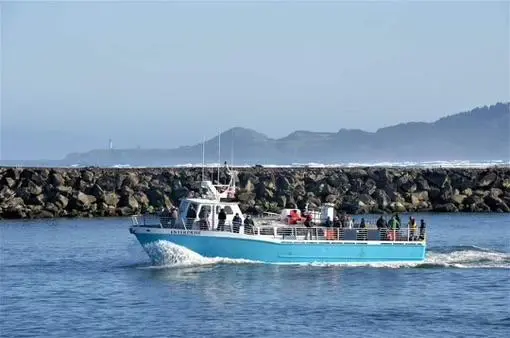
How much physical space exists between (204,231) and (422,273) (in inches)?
335

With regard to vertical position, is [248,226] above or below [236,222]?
below

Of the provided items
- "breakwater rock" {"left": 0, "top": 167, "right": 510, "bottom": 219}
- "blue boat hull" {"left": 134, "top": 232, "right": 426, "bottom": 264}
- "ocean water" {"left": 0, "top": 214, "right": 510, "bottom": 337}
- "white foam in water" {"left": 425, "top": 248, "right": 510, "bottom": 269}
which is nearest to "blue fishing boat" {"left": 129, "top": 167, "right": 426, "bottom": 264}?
"blue boat hull" {"left": 134, "top": 232, "right": 426, "bottom": 264}

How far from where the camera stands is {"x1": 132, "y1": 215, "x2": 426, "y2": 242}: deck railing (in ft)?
136

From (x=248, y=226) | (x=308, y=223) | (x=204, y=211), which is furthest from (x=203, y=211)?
(x=308, y=223)

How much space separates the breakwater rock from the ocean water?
14.2 metres

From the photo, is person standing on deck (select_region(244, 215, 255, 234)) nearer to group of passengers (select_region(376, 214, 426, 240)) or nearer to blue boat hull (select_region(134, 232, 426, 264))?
blue boat hull (select_region(134, 232, 426, 264))

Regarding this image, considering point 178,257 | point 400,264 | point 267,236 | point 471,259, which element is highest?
point 267,236

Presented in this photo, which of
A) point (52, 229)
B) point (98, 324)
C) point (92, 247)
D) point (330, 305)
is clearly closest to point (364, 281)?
point (330, 305)

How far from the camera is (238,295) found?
35.2 m

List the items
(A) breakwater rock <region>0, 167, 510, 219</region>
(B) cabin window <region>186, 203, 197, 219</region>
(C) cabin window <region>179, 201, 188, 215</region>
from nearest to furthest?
(B) cabin window <region>186, 203, 197, 219</region>
(C) cabin window <region>179, 201, 188, 215</region>
(A) breakwater rock <region>0, 167, 510, 219</region>

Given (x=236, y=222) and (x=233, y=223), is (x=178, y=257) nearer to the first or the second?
(x=233, y=223)

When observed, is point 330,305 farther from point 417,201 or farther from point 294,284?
point 417,201

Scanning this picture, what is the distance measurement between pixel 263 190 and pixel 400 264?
24.9 meters

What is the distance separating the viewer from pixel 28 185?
65250mm
